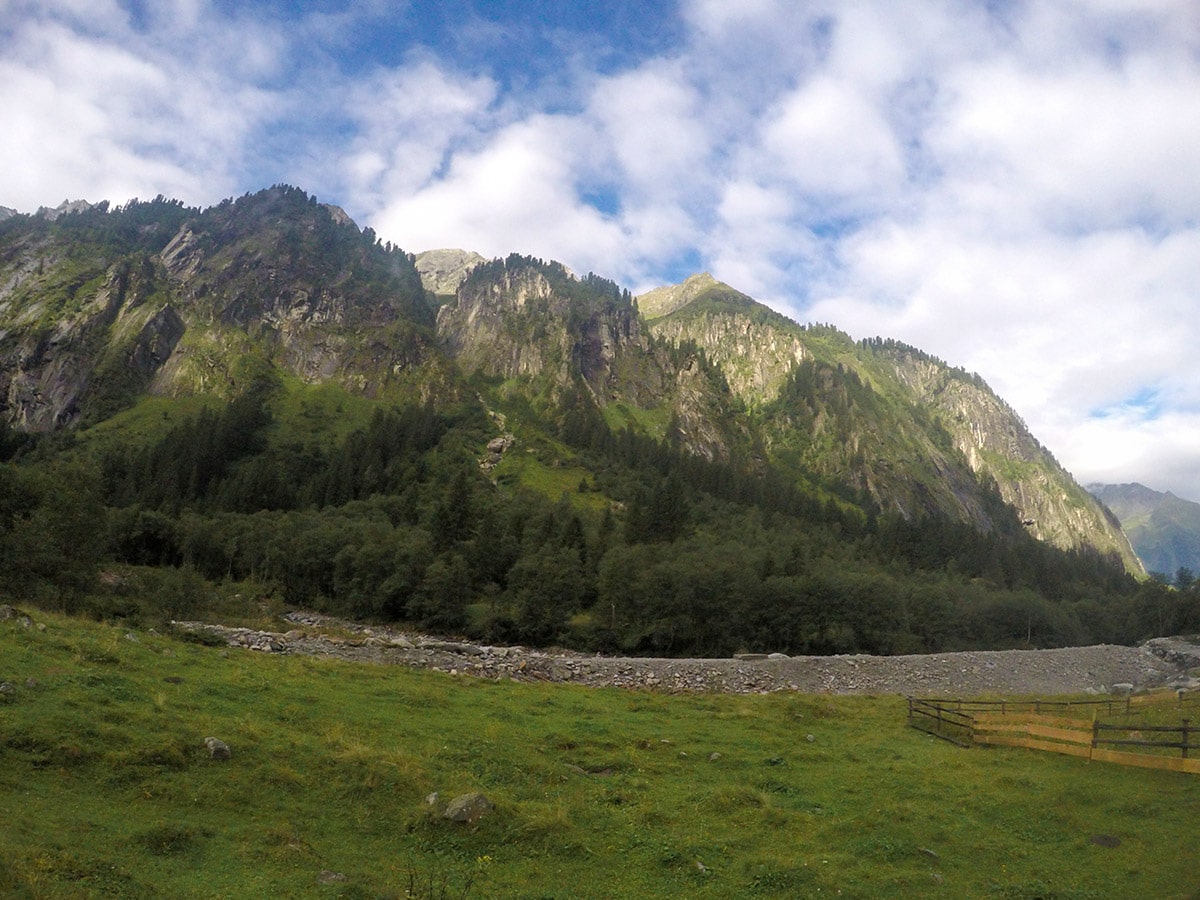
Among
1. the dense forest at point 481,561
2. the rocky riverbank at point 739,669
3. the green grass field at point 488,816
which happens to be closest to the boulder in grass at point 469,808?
the green grass field at point 488,816

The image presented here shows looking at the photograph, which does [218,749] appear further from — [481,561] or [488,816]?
[481,561]

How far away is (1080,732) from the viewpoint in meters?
23.0

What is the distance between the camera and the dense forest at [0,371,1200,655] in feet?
189

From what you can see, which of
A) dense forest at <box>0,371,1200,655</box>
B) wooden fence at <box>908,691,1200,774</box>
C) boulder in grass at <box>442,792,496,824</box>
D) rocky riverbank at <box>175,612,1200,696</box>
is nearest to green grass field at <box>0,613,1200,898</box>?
boulder in grass at <box>442,792,496,824</box>

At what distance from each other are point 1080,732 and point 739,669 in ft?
87.5

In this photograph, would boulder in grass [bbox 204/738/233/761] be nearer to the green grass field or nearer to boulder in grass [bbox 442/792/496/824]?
the green grass field

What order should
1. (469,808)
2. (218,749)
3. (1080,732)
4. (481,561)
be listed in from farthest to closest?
(481,561)
(1080,732)
(218,749)
(469,808)

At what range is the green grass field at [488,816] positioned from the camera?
12.0 meters

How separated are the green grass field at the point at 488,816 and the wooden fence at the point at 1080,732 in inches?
32.9

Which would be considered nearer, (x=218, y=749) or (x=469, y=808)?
(x=469, y=808)

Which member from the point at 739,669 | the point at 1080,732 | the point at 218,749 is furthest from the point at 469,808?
the point at 739,669

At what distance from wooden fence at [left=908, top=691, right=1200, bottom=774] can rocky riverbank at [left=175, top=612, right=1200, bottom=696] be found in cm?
1195

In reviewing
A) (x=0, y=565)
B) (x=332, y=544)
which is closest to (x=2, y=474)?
(x=0, y=565)

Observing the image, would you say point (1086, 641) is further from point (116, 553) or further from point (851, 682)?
point (116, 553)
